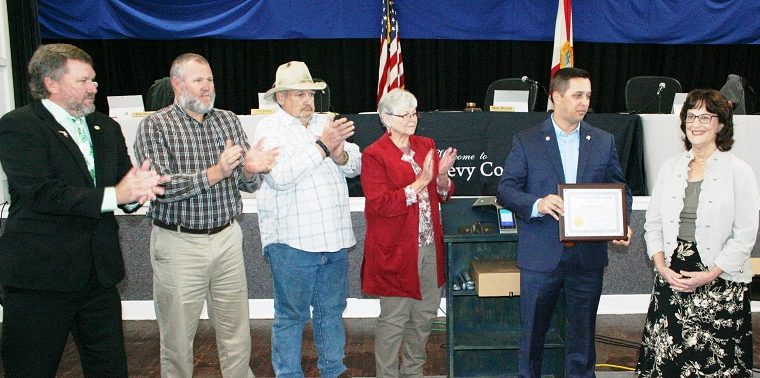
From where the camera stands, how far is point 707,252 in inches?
110

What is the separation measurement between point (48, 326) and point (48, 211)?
432mm

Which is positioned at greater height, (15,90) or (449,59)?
(449,59)

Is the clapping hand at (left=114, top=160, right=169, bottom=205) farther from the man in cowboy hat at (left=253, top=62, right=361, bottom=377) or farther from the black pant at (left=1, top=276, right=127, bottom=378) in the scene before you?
the man in cowboy hat at (left=253, top=62, right=361, bottom=377)

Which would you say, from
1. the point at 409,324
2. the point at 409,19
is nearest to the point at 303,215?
the point at 409,324

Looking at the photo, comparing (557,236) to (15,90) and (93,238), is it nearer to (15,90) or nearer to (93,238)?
(93,238)

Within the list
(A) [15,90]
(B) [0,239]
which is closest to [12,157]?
(B) [0,239]

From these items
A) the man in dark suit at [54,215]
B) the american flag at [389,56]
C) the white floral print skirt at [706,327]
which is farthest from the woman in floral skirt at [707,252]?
the american flag at [389,56]

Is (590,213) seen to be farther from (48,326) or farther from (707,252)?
(48,326)

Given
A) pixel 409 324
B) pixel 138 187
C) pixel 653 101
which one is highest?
pixel 653 101

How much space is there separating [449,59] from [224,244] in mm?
5631

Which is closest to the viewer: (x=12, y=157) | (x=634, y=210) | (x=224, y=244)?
(x=12, y=157)

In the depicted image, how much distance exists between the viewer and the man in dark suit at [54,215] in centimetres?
233

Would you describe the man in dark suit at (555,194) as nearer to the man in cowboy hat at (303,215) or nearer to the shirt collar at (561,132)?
the shirt collar at (561,132)

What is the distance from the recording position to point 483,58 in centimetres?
809
